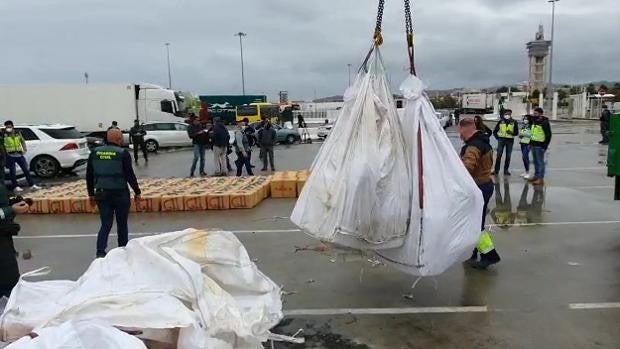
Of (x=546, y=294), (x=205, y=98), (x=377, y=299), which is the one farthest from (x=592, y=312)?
(x=205, y=98)

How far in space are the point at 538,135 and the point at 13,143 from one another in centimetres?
1185

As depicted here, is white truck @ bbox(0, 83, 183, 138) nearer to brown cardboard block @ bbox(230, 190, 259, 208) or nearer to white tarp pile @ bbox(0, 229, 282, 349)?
brown cardboard block @ bbox(230, 190, 259, 208)

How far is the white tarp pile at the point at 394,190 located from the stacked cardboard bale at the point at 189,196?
514 cm

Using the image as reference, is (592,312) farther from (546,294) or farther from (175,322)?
(175,322)

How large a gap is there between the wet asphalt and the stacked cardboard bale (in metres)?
0.27

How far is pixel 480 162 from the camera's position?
19.4ft

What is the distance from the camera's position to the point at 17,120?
2820cm

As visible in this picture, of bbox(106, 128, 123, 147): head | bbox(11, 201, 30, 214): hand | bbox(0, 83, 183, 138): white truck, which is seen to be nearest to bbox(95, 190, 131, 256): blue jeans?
bbox(106, 128, 123, 147): head

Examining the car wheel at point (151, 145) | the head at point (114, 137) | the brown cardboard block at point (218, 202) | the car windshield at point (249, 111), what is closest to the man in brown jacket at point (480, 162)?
the head at point (114, 137)

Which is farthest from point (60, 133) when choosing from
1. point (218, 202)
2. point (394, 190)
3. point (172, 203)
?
point (394, 190)

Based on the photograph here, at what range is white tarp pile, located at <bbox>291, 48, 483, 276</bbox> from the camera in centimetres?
450

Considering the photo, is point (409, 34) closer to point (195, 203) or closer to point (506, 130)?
point (195, 203)

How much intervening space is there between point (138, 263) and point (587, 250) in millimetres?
5466

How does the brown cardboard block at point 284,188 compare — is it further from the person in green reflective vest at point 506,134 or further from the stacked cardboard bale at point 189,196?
the person in green reflective vest at point 506,134
